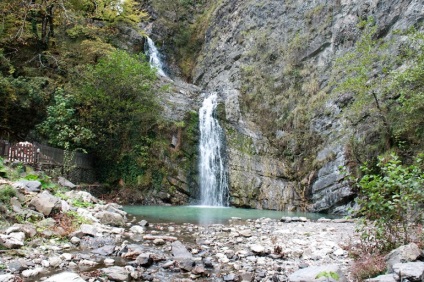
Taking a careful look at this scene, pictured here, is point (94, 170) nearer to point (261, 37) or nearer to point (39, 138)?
point (39, 138)

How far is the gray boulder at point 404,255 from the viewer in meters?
3.77

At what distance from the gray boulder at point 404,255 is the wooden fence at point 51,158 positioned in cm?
1175

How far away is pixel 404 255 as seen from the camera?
3801 millimetres

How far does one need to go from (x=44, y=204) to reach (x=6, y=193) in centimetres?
77

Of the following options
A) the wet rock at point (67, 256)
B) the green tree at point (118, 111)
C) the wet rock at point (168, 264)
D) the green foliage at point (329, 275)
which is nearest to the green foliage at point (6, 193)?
the wet rock at point (67, 256)

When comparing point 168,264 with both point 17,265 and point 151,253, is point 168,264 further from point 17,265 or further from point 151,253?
point 17,265

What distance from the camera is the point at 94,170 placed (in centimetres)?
1675

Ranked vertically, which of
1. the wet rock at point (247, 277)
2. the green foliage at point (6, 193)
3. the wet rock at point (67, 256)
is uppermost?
the green foliage at point (6, 193)

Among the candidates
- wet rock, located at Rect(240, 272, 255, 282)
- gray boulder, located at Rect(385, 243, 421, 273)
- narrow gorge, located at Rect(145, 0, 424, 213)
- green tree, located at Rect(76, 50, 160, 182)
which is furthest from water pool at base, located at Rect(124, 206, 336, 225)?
gray boulder, located at Rect(385, 243, 421, 273)

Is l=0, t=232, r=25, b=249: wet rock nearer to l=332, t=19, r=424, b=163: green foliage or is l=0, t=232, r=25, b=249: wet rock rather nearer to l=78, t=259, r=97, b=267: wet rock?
l=78, t=259, r=97, b=267: wet rock

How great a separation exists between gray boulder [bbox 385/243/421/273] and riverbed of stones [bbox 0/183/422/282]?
1.70 ft

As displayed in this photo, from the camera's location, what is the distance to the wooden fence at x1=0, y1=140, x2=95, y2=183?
11.9m

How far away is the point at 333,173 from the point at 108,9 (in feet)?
56.6

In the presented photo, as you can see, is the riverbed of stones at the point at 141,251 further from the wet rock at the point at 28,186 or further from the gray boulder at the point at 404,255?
→ the gray boulder at the point at 404,255
